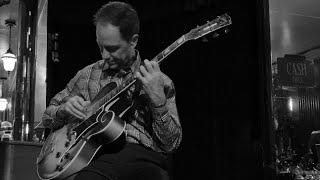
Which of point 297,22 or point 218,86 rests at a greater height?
point 297,22

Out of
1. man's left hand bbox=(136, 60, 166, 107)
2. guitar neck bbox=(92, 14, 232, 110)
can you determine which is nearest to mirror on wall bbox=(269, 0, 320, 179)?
guitar neck bbox=(92, 14, 232, 110)

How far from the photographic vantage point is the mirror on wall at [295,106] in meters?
2.93

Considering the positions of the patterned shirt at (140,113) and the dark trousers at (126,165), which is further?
the patterned shirt at (140,113)

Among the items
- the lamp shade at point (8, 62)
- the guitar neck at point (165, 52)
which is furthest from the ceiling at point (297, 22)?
the lamp shade at point (8, 62)

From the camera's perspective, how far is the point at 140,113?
5.74 feet

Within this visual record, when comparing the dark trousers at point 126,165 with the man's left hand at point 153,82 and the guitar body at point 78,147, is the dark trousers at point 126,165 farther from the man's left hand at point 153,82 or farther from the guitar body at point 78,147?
the man's left hand at point 153,82

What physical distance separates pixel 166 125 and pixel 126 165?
0.68 ft

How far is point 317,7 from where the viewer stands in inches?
200

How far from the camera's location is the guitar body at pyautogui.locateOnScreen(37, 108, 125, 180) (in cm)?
156

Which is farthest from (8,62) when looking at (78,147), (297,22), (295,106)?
(78,147)

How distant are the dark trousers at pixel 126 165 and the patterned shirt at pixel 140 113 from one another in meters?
0.06

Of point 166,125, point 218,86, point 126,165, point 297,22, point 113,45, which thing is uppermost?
point 297,22

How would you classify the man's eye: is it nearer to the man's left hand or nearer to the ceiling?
the man's left hand

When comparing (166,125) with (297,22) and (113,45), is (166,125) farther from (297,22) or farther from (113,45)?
(297,22)
